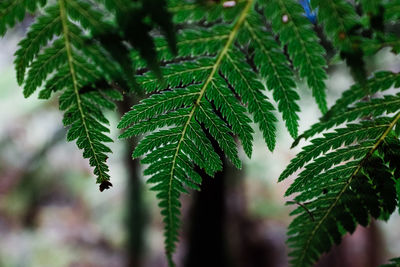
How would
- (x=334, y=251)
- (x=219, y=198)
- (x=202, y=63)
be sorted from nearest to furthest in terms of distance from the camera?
(x=202, y=63), (x=219, y=198), (x=334, y=251)

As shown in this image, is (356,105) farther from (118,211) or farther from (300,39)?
(118,211)

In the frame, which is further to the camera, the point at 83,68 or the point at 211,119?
the point at 211,119

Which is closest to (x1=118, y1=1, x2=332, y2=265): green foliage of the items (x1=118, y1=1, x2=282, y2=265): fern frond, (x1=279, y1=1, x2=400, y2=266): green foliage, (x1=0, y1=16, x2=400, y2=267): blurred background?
(x1=118, y1=1, x2=282, y2=265): fern frond

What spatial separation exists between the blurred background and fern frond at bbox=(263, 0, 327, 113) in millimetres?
2827

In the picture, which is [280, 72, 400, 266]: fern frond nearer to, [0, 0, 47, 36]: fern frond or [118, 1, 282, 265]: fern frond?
[118, 1, 282, 265]: fern frond

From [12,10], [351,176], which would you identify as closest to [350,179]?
[351,176]

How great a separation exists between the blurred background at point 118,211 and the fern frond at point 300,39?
9.27 feet

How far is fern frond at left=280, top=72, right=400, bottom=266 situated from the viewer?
2.28ft

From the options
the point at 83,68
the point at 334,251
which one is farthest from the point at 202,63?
the point at 334,251

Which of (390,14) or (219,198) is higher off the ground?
(219,198)

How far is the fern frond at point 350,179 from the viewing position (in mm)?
695

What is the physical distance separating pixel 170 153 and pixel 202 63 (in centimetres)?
24

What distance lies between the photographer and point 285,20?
60 cm

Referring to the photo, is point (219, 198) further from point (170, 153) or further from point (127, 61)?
point (127, 61)
